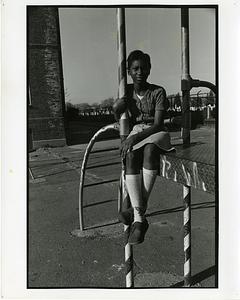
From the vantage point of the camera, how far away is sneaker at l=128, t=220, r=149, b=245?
4.88ft

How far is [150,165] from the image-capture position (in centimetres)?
142

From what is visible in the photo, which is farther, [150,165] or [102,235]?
[102,235]

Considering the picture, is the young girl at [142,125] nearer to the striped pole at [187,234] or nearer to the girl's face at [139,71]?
the girl's face at [139,71]

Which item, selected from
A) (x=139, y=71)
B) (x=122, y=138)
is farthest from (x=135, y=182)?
(x=139, y=71)

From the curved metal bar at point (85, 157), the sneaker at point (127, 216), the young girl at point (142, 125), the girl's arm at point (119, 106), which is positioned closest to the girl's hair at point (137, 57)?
the young girl at point (142, 125)

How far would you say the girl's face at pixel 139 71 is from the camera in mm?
1439

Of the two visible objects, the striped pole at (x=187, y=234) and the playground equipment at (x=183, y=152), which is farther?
the striped pole at (x=187, y=234)

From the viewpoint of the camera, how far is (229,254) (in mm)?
1490

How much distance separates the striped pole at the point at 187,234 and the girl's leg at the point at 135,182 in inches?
6.3

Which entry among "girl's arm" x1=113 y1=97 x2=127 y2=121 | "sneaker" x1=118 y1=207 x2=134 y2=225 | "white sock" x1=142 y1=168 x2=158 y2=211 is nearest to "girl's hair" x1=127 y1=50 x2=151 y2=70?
"girl's arm" x1=113 y1=97 x2=127 y2=121

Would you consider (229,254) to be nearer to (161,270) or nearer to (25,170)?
(161,270)

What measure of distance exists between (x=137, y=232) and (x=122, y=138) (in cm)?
35

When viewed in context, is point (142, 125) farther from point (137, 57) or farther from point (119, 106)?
point (137, 57)

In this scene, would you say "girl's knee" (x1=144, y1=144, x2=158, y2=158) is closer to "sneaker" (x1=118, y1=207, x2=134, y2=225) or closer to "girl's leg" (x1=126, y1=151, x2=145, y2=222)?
"girl's leg" (x1=126, y1=151, x2=145, y2=222)
